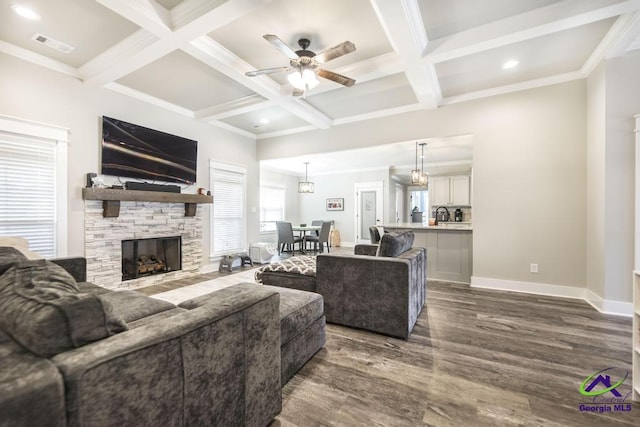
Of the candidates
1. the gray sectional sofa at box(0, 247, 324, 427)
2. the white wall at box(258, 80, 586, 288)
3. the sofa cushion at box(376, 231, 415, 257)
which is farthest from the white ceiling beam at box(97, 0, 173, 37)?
the white wall at box(258, 80, 586, 288)

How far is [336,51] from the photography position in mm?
2525

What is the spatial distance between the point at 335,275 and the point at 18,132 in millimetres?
3839

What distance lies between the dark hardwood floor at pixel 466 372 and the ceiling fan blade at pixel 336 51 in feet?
8.51

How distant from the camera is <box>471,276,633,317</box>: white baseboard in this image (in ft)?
9.86

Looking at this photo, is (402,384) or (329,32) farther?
(329,32)

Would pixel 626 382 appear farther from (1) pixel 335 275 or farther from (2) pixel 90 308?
(2) pixel 90 308

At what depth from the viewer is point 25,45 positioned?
2.96 meters

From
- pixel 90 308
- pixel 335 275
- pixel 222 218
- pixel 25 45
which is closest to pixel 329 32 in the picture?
pixel 335 275

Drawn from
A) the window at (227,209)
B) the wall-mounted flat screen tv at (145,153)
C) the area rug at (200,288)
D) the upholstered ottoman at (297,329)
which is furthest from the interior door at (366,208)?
the upholstered ottoman at (297,329)

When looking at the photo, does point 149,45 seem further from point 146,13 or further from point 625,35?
point 625,35

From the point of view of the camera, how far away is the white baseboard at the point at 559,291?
3.01m

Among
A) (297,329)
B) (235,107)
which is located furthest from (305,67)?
(297,329)

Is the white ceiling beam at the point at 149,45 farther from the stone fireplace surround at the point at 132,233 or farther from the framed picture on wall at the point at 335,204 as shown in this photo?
the framed picture on wall at the point at 335,204

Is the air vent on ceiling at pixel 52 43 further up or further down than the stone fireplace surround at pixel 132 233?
further up
